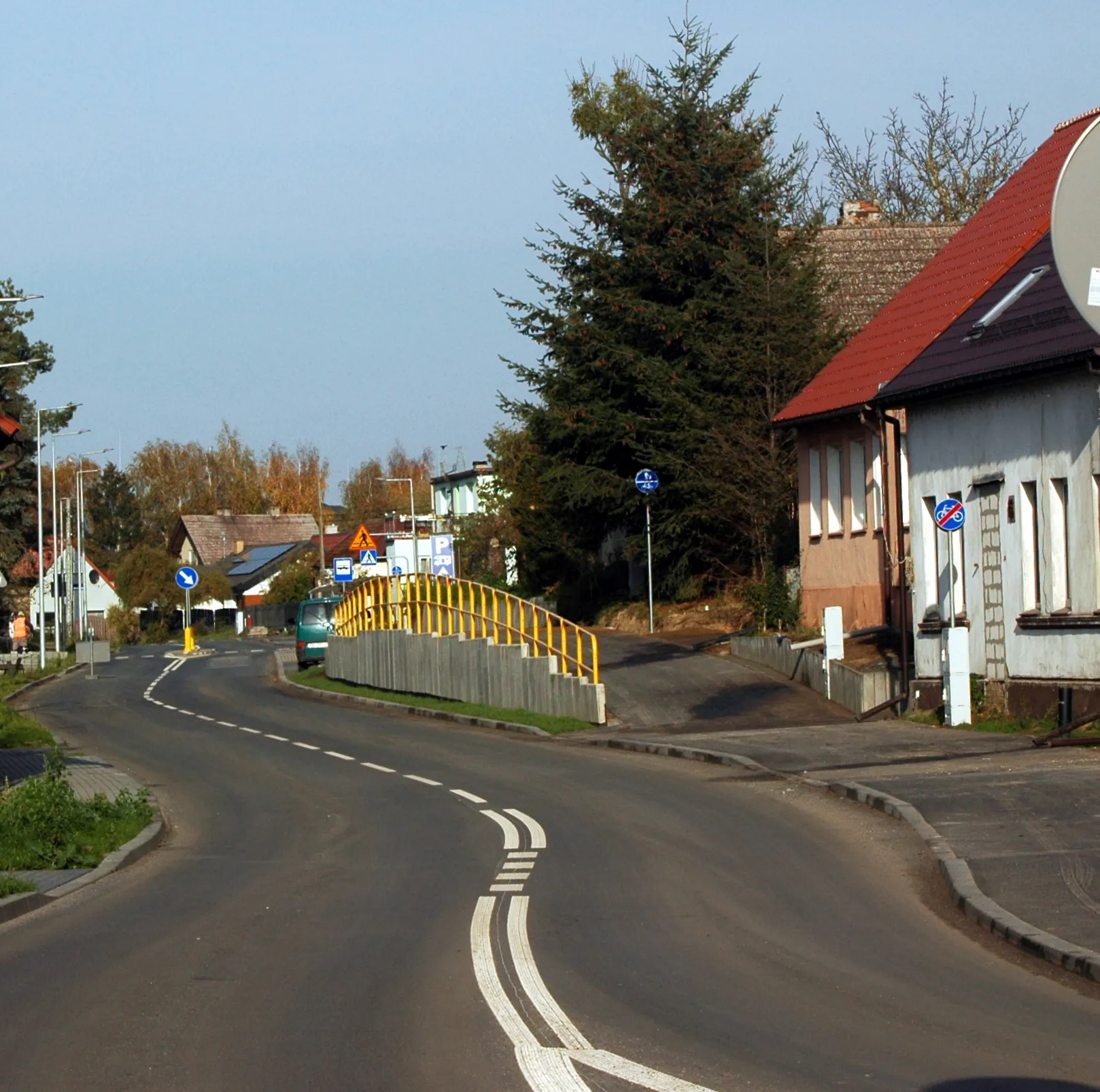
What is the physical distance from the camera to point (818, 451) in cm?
3275

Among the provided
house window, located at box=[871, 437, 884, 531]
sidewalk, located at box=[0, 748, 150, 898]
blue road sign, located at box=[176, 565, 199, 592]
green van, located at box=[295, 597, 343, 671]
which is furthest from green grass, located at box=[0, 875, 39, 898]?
blue road sign, located at box=[176, 565, 199, 592]

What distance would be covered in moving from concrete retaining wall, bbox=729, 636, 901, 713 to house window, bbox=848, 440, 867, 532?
293 cm

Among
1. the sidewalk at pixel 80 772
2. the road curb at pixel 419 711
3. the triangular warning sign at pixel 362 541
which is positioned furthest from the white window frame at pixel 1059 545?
the triangular warning sign at pixel 362 541

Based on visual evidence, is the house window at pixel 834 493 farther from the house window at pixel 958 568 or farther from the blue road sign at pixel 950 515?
the blue road sign at pixel 950 515

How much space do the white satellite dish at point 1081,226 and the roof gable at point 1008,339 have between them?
45.7ft

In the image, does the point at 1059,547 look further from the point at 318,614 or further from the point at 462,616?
the point at 318,614

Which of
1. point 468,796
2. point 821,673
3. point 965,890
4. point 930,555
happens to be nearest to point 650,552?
point 821,673

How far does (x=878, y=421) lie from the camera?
28.6 m

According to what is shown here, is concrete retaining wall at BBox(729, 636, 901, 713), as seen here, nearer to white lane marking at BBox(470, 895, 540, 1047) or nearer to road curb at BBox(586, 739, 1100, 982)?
road curb at BBox(586, 739, 1100, 982)

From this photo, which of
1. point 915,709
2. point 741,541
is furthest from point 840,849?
point 741,541

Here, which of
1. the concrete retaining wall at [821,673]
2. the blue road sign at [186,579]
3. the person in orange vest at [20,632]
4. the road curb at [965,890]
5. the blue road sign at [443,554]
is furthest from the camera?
the person in orange vest at [20,632]

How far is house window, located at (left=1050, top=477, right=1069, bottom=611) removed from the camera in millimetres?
21359

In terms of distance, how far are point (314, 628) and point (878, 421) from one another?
23.8m

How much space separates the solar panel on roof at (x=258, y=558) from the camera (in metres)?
121
